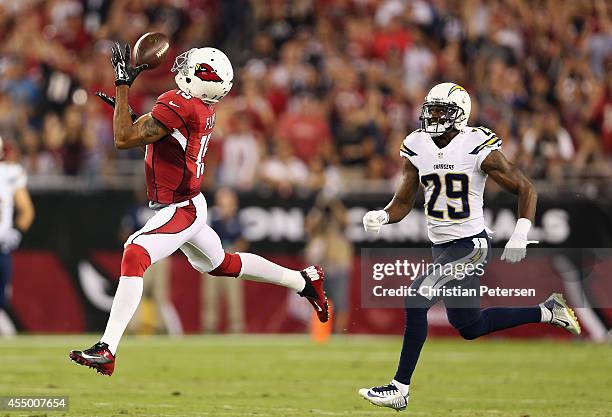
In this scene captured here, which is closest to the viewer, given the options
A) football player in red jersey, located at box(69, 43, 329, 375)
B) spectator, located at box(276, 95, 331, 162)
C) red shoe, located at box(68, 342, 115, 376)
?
red shoe, located at box(68, 342, 115, 376)

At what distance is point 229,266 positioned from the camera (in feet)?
27.2

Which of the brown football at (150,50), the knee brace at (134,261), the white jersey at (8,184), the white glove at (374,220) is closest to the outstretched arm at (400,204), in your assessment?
the white glove at (374,220)

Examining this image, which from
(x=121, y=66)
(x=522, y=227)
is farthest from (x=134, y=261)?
(x=522, y=227)

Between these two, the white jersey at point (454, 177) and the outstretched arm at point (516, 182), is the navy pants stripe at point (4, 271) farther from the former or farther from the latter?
the outstretched arm at point (516, 182)

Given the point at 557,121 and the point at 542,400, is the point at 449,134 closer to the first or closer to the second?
the point at 542,400

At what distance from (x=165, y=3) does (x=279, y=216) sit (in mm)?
4155

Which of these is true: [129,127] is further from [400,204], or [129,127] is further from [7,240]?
[7,240]

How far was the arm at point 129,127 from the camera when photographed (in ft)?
24.5

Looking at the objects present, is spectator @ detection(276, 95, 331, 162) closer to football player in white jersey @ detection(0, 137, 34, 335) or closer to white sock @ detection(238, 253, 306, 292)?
football player in white jersey @ detection(0, 137, 34, 335)

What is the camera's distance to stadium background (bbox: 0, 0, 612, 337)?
14523mm

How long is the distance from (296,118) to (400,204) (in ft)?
24.2

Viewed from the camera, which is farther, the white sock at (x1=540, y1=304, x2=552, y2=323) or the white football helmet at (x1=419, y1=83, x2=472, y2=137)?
the white sock at (x1=540, y1=304, x2=552, y2=323)

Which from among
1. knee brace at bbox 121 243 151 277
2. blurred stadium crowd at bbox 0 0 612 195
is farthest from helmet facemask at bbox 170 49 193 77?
blurred stadium crowd at bbox 0 0 612 195

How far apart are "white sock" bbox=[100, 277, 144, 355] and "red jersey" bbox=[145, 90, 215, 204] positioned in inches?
25.2
